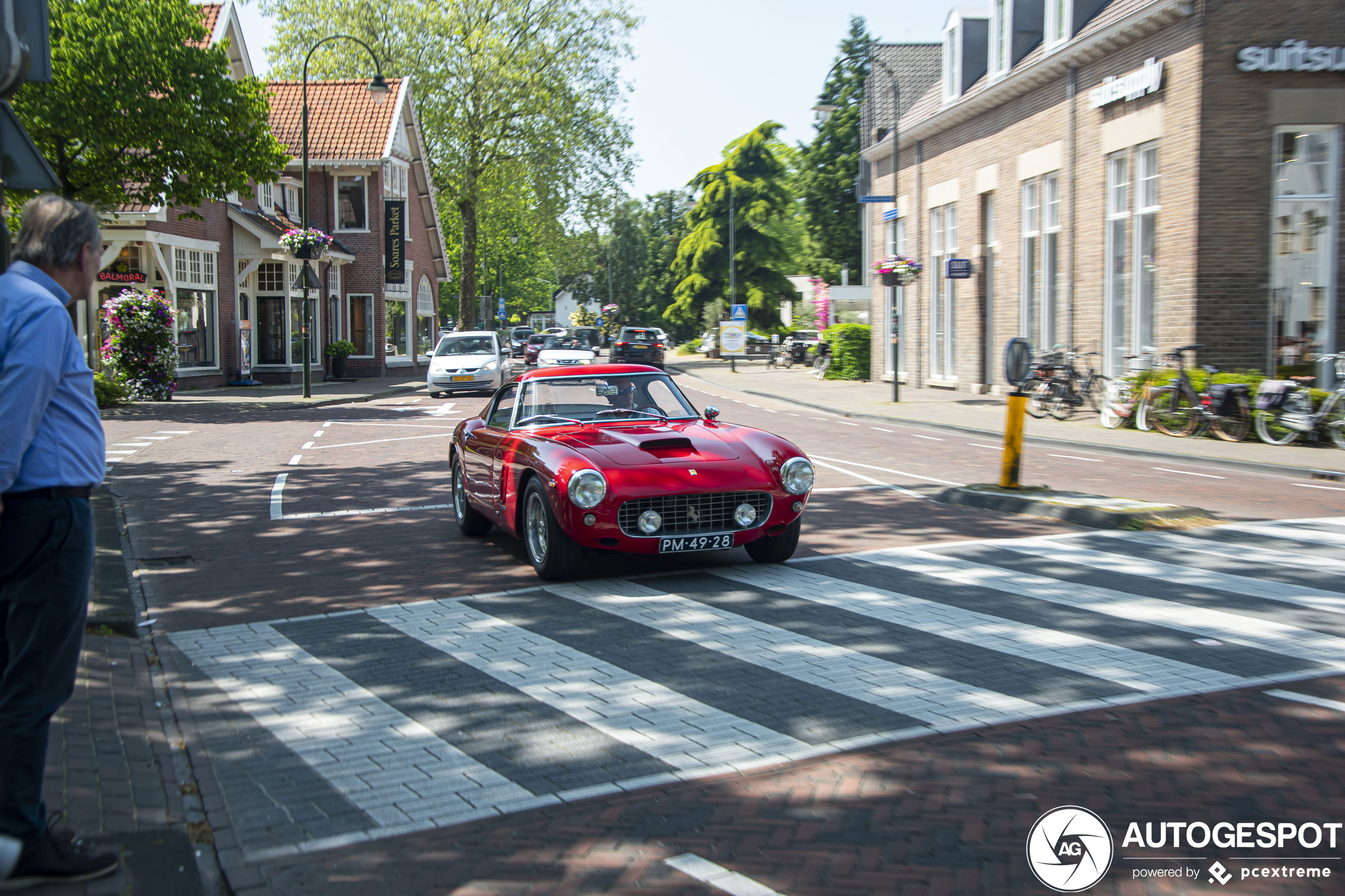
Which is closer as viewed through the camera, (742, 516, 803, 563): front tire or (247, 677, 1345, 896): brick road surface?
(247, 677, 1345, 896): brick road surface

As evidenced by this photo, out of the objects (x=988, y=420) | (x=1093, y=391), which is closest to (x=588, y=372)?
(x=988, y=420)

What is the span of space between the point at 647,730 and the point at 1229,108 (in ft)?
56.5

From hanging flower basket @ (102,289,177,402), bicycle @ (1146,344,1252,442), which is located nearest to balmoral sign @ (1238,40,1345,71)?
bicycle @ (1146,344,1252,442)

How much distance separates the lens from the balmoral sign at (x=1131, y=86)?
62.7ft

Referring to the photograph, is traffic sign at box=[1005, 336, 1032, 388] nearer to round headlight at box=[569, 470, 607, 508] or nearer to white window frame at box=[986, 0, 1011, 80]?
round headlight at box=[569, 470, 607, 508]

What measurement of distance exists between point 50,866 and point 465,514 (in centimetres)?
615

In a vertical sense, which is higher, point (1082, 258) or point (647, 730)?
point (1082, 258)

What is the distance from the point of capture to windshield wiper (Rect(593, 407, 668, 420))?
8477mm

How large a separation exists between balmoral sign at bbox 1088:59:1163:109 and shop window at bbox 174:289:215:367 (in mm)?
22350

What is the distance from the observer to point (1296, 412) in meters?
16.0

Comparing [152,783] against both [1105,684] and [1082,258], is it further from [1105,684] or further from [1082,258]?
[1082,258]

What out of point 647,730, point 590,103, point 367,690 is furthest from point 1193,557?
point 590,103

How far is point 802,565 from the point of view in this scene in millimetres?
7902

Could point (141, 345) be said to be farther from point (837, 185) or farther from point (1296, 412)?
point (837, 185)
